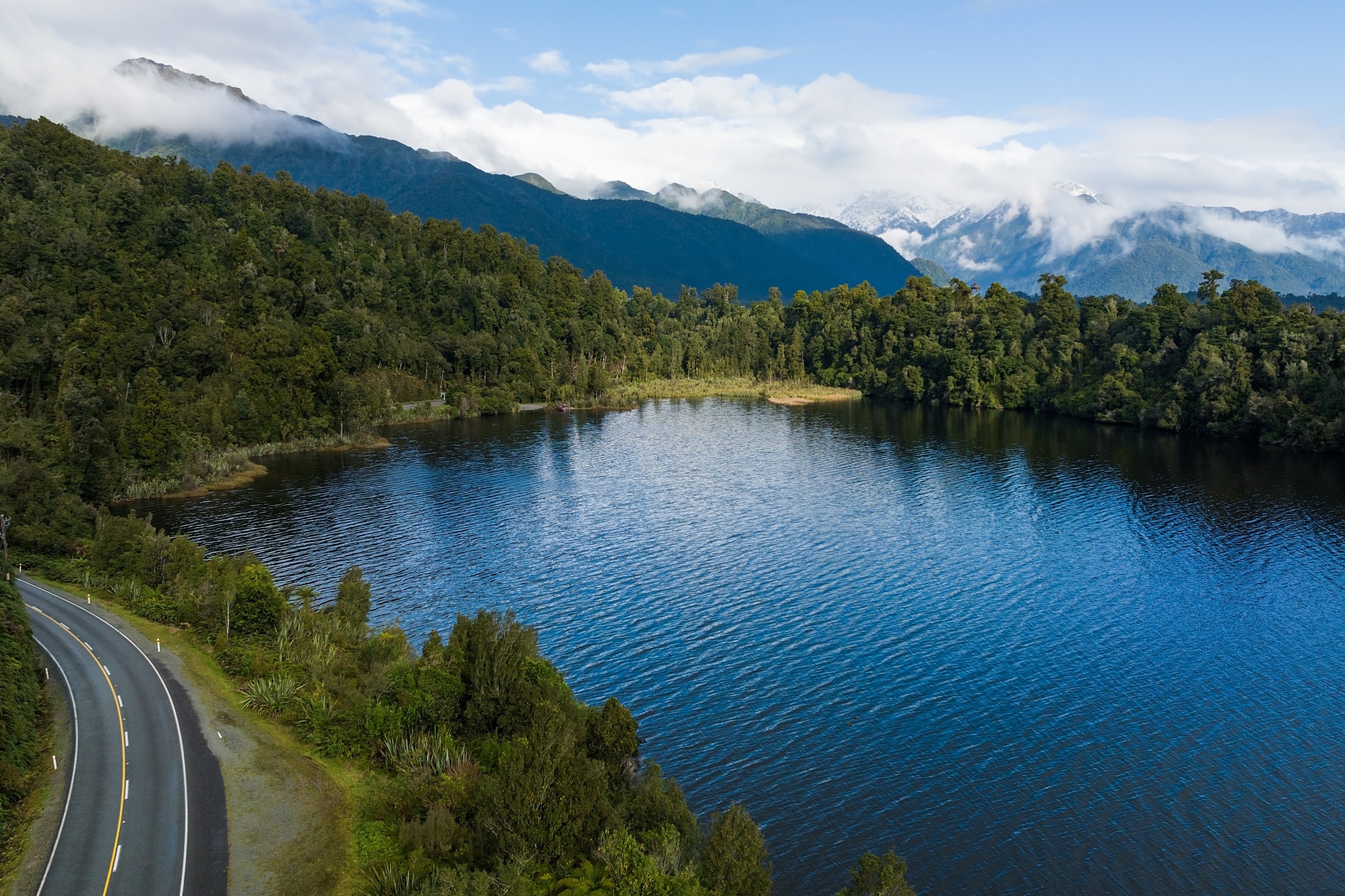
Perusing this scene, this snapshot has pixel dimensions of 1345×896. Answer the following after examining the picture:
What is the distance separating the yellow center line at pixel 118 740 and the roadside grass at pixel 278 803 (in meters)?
2.79

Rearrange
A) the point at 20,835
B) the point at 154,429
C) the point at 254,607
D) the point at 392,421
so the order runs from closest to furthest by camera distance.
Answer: the point at 20,835 → the point at 254,607 → the point at 154,429 → the point at 392,421

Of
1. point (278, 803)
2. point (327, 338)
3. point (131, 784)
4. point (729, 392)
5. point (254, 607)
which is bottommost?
point (278, 803)

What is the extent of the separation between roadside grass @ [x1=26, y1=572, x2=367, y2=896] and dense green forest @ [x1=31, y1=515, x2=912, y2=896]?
603 millimetres

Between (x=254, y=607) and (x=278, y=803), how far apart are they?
1850 centimetres

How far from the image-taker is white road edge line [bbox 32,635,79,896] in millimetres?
25922

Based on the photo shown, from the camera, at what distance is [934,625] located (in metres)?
52.2

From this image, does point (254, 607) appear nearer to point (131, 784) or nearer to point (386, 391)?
point (131, 784)

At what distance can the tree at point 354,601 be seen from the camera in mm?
45812

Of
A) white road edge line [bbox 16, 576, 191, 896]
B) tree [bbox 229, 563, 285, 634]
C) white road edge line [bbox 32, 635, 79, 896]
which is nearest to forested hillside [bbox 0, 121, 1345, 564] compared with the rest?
white road edge line [bbox 16, 576, 191, 896]

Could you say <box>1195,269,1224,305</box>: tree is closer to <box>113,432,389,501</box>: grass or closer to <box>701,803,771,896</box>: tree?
<box>113,432,389,501</box>: grass

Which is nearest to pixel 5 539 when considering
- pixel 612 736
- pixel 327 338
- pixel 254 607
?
pixel 254 607

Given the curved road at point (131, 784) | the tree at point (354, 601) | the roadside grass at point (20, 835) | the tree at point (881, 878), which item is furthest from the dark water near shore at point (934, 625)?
the roadside grass at point (20, 835)

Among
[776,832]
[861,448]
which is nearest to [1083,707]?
A: [776,832]

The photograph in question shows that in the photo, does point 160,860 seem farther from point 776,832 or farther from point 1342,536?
point 1342,536
